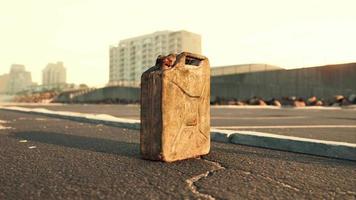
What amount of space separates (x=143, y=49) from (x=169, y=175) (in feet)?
425

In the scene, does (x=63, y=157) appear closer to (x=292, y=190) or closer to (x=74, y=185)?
(x=74, y=185)

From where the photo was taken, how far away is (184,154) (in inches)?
109

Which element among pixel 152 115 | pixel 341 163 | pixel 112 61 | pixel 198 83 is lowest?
pixel 341 163

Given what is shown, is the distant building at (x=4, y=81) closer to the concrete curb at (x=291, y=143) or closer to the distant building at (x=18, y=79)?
the distant building at (x=18, y=79)

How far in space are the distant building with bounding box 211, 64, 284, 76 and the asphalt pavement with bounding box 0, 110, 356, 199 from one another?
25443 millimetres

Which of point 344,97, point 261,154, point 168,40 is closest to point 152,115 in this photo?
point 261,154

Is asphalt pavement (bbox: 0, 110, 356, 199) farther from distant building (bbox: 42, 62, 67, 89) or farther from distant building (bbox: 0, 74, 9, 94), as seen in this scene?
distant building (bbox: 0, 74, 9, 94)

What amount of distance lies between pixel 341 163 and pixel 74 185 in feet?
7.05

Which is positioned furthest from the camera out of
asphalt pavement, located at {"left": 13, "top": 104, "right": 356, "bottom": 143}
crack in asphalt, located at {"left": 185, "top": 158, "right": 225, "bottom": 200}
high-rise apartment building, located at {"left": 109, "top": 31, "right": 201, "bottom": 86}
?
high-rise apartment building, located at {"left": 109, "top": 31, "right": 201, "bottom": 86}

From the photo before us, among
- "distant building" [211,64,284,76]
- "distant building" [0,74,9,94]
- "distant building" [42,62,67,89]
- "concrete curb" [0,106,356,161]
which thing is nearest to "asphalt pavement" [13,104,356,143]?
"concrete curb" [0,106,356,161]

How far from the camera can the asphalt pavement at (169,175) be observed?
5.99 feet

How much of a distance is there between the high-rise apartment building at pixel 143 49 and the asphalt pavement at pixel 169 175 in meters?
118

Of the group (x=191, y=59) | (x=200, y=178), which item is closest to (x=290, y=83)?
(x=191, y=59)

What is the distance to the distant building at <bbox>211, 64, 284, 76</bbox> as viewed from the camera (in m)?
27.8
